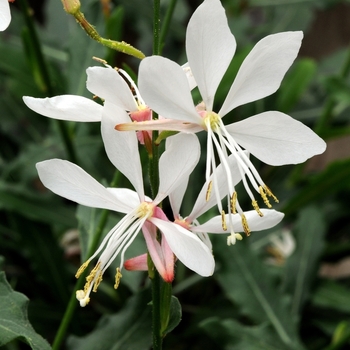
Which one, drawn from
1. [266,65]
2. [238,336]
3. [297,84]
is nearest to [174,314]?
[266,65]

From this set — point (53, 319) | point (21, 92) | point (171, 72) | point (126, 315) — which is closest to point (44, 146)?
point (21, 92)

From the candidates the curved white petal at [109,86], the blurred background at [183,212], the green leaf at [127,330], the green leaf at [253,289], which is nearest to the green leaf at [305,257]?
the blurred background at [183,212]

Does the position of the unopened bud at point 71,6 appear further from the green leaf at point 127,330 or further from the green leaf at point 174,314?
the green leaf at point 127,330

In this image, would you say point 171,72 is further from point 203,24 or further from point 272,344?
point 272,344

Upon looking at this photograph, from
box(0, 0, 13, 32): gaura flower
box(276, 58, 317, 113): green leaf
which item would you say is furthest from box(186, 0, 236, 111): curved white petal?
box(276, 58, 317, 113): green leaf

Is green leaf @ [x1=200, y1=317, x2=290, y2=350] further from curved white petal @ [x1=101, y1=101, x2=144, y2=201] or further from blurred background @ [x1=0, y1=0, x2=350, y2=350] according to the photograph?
curved white petal @ [x1=101, y1=101, x2=144, y2=201]
